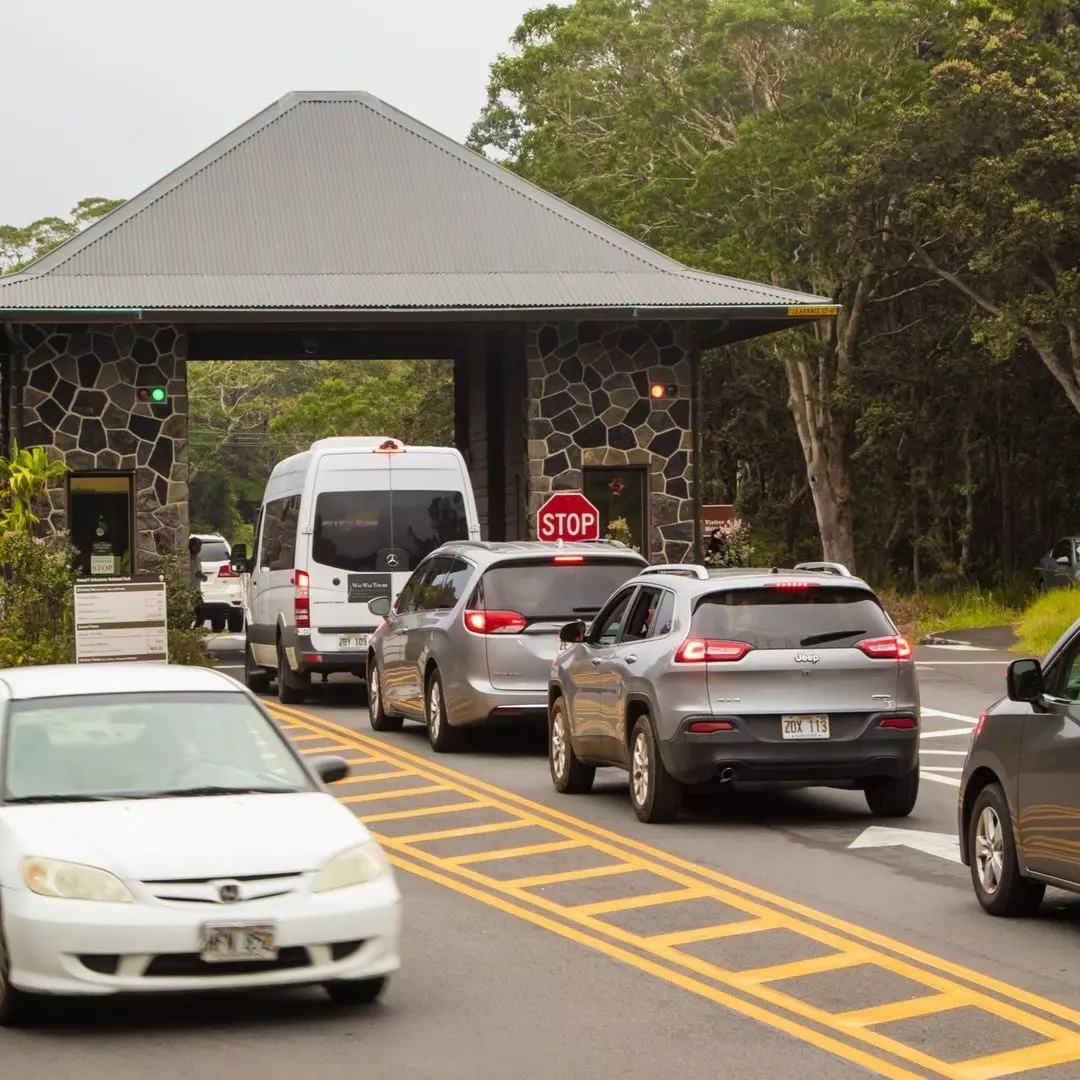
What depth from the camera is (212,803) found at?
8625 millimetres

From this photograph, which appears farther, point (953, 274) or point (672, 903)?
point (953, 274)

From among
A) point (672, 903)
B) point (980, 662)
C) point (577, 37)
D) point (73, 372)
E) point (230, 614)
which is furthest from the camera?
point (577, 37)

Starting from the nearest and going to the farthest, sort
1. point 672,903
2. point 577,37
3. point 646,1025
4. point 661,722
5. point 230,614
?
point 646,1025 → point 672,903 → point 661,722 → point 230,614 → point 577,37

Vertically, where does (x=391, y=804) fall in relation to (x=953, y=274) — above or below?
below

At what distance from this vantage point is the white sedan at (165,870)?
7863mm

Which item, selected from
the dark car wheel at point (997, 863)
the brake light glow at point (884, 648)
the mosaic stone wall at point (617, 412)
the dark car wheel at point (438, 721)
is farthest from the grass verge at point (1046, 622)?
the dark car wheel at point (997, 863)

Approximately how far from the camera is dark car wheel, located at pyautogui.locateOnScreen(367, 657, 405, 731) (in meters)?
20.8

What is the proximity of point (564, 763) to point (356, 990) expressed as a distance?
747 centimetres

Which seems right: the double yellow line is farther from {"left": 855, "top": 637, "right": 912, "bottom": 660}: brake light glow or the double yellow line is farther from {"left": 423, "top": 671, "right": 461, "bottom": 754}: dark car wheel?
{"left": 855, "top": 637, "right": 912, "bottom": 660}: brake light glow

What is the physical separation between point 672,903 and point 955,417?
38.4m

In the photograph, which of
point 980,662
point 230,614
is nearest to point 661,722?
point 980,662

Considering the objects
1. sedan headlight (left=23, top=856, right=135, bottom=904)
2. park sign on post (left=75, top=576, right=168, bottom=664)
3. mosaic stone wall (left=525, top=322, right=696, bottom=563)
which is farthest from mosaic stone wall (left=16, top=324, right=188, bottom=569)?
sedan headlight (left=23, top=856, right=135, bottom=904)

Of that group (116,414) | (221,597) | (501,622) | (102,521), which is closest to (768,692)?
(501,622)

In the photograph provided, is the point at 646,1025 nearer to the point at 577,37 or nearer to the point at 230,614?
the point at 230,614
